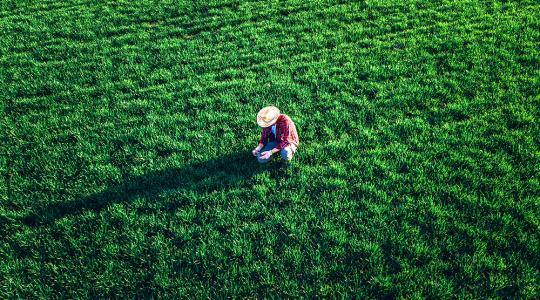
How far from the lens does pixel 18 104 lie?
711cm

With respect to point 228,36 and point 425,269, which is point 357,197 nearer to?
point 425,269

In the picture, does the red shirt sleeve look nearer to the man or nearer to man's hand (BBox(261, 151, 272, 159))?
the man

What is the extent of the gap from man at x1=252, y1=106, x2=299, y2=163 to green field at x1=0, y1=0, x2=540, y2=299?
253 millimetres

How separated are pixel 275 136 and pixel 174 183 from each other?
1.68 meters

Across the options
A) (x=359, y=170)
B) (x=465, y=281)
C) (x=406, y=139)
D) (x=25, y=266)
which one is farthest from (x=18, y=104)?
(x=465, y=281)

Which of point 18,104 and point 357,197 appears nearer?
point 357,197

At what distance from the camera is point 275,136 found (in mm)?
5695

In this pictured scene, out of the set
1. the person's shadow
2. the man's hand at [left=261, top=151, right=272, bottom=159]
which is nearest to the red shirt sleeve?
the man's hand at [left=261, top=151, right=272, bottom=159]

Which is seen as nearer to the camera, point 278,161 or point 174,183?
point 174,183

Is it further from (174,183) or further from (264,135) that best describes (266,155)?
(174,183)

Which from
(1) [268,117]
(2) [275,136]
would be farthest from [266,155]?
(1) [268,117]

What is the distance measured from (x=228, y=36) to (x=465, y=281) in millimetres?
6798

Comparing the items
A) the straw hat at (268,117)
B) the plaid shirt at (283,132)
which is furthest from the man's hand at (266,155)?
the straw hat at (268,117)

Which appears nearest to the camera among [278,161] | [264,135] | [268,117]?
[268,117]
